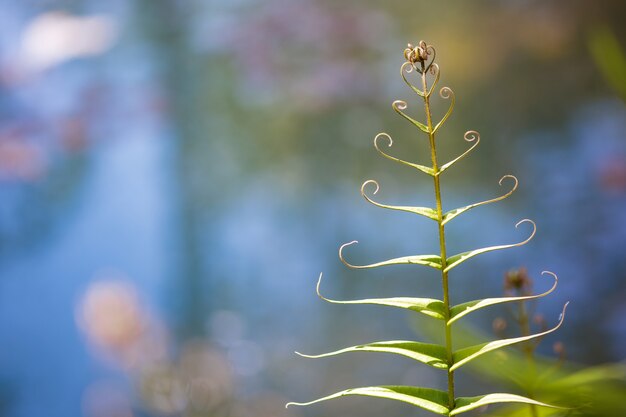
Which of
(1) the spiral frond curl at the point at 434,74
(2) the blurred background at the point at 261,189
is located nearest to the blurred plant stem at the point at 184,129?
(2) the blurred background at the point at 261,189

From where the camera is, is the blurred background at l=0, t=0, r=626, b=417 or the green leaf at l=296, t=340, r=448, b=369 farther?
the blurred background at l=0, t=0, r=626, b=417

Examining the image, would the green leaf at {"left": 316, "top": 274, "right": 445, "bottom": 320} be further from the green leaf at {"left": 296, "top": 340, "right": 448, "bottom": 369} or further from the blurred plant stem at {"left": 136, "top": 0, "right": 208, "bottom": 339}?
the blurred plant stem at {"left": 136, "top": 0, "right": 208, "bottom": 339}

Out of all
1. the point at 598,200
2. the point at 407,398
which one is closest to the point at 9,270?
the point at 598,200

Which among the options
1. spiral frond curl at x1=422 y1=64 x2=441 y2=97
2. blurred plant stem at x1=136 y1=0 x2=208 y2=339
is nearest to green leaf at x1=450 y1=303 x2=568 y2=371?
spiral frond curl at x1=422 y1=64 x2=441 y2=97

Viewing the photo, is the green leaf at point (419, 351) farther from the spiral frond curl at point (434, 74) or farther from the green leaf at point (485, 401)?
the spiral frond curl at point (434, 74)

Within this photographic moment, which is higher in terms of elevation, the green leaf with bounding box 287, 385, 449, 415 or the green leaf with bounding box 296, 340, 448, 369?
the green leaf with bounding box 296, 340, 448, 369

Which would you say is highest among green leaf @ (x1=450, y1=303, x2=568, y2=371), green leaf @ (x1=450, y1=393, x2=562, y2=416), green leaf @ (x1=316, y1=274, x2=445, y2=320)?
green leaf @ (x1=316, y1=274, x2=445, y2=320)

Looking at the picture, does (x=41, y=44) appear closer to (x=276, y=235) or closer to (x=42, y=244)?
(x=42, y=244)
